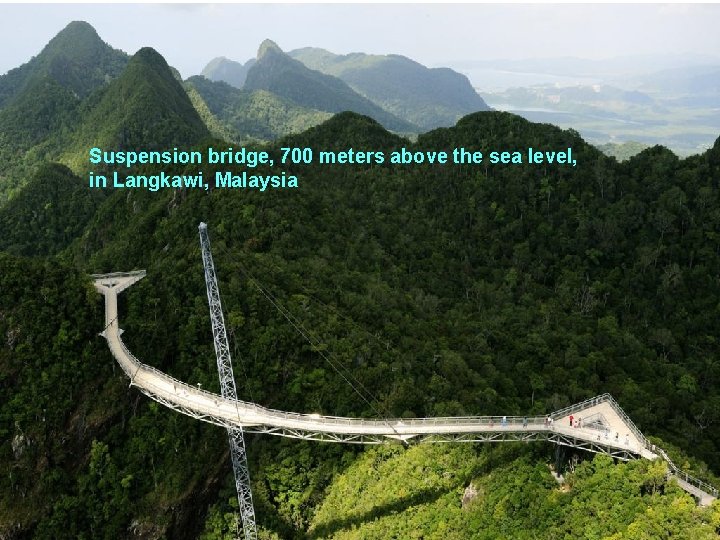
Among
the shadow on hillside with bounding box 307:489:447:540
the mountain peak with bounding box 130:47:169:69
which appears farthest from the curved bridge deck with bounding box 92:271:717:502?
the mountain peak with bounding box 130:47:169:69

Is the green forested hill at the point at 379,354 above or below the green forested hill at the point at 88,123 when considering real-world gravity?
below

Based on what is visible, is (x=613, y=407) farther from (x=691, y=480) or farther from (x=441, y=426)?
(x=441, y=426)

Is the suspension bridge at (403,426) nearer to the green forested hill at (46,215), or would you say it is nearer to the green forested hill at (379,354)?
the green forested hill at (379,354)

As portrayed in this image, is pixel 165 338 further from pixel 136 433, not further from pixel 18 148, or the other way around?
pixel 18 148

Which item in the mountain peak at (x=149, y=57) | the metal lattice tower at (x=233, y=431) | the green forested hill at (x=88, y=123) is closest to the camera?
the metal lattice tower at (x=233, y=431)

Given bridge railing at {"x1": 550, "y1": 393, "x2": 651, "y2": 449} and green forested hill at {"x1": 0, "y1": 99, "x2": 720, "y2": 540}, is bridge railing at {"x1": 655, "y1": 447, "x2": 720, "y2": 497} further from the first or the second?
bridge railing at {"x1": 550, "y1": 393, "x2": 651, "y2": 449}

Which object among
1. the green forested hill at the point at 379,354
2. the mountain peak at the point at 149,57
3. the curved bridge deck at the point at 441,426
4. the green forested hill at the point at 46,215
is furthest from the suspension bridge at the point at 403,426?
the mountain peak at the point at 149,57

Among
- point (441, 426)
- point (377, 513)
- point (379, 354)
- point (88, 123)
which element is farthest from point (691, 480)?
point (88, 123)

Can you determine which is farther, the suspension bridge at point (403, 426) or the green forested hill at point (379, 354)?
the green forested hill at point (379, 354)
